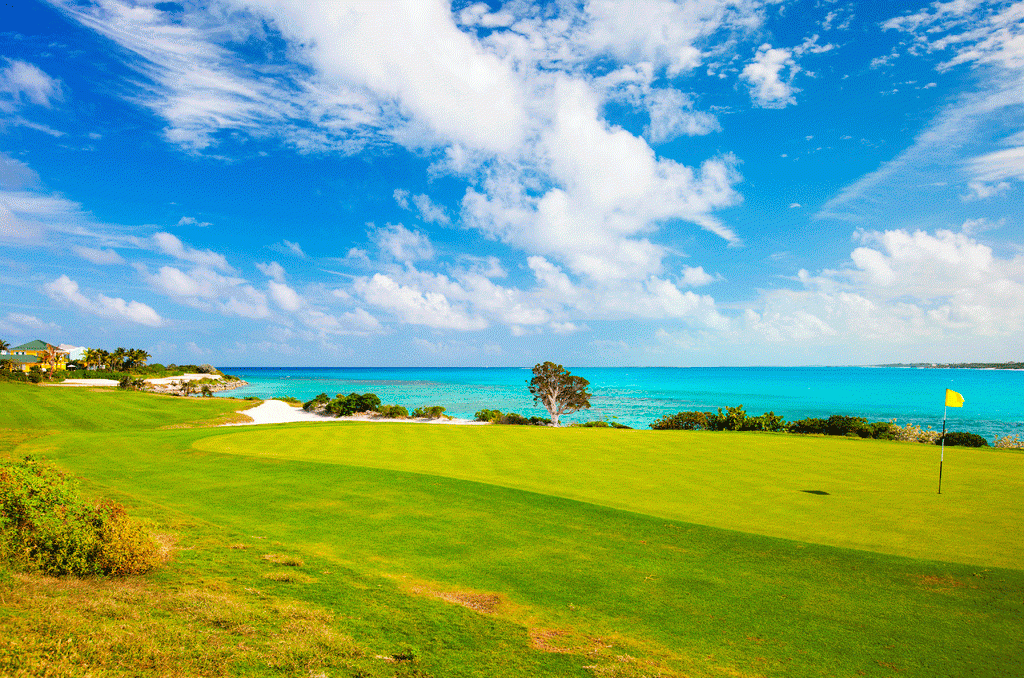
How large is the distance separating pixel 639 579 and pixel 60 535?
8.20 metres

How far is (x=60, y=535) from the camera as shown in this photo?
20.0 ft

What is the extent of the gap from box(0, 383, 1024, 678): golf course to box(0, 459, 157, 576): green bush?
1.06 feet

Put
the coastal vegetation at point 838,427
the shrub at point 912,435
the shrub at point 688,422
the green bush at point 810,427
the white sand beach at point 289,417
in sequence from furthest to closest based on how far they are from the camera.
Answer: the white sand beach at point 289,417, the shrub at point 688,422, the green bush at point 810,427, the shrub at point 912,435, the coastal vegetation at point 838,427

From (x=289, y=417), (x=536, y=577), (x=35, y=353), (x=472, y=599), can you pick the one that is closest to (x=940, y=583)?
(x=536, y=577)

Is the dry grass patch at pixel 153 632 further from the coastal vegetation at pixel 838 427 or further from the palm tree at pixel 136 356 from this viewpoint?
the palm tree at pixel 136 356

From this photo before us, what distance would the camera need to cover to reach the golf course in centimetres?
507

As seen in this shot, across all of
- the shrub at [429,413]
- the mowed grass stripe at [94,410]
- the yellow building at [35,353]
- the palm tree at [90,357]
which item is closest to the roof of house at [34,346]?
the yellow building at [35,353]

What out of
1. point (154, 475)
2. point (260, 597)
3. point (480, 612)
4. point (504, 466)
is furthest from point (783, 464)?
point (154, 475)

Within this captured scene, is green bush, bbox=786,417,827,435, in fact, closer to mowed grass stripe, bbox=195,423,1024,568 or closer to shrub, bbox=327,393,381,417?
mowed grass stripe, bbox=195,423,1024,568

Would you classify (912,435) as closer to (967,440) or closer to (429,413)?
(967,440)

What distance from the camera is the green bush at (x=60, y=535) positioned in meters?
5.99

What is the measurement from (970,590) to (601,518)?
20.8 feet

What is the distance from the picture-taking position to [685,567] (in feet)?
27.9

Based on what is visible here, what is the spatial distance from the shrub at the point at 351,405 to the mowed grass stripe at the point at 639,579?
3734 centimetres
